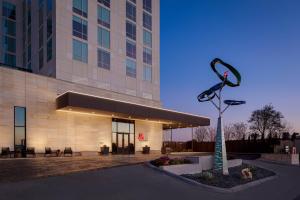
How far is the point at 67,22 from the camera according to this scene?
35438 mm

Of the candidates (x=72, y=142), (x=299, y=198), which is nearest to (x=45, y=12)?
(x=72, y=142)

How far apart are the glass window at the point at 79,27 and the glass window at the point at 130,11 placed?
826 cm

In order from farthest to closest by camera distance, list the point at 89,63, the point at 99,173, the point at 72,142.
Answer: the point at 89,63
the point at 72,142
the point at 99,173

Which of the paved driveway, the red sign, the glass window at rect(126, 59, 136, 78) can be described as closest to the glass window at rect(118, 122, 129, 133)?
the red sign

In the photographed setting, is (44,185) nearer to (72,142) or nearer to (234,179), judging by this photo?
(234,179)

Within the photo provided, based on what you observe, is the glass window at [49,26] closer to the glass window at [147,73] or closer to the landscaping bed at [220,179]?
the glass window at [147,73]

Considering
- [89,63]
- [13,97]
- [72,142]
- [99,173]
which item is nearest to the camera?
[99,173]

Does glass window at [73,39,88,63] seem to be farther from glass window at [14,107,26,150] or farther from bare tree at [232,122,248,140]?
bare tree at [232,122,248,140]

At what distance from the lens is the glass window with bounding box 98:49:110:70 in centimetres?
3884

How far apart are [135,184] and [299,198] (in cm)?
755

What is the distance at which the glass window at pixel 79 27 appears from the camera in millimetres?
36438

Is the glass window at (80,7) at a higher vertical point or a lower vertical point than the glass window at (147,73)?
higher

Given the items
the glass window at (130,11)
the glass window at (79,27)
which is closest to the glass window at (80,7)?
the glass window at (79,27)

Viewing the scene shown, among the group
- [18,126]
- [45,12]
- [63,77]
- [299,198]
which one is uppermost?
[45,12]
